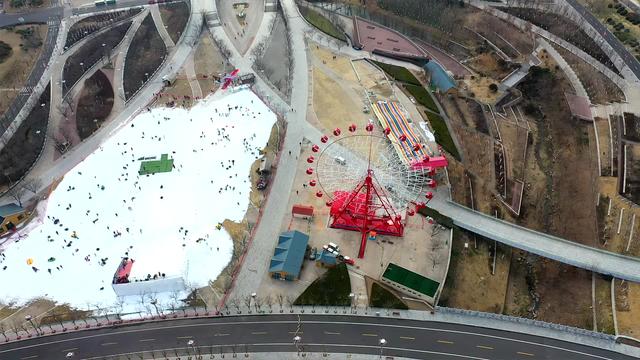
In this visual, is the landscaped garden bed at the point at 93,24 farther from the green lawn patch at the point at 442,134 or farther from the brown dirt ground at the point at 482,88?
the brown dirt ground at the point at 482,88

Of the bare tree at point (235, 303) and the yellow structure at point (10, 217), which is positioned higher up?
the yellow structure at point (10, 217)

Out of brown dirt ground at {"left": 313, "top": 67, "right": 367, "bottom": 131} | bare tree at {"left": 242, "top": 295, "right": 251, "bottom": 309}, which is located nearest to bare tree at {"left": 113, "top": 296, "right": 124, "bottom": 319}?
bare tree at {"left": 242, "top": 295, "right": 251, "bottom": 309}

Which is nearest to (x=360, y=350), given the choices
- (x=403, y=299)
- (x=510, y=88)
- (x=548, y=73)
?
(x=403, y=299)

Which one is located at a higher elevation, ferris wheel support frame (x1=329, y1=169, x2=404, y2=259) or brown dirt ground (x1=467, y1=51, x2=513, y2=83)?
brown dirt ground (x1=467, y1=51, x2=513, y2=83)

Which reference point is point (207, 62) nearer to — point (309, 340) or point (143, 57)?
point (143, 57)

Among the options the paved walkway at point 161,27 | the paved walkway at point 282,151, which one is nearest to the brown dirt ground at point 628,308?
the paved walkway at point 282,151

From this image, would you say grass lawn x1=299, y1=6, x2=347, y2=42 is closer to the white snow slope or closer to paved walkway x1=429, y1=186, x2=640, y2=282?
the white snow slope

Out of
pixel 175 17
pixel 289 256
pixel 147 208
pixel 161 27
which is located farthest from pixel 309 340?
pixel 175 17
